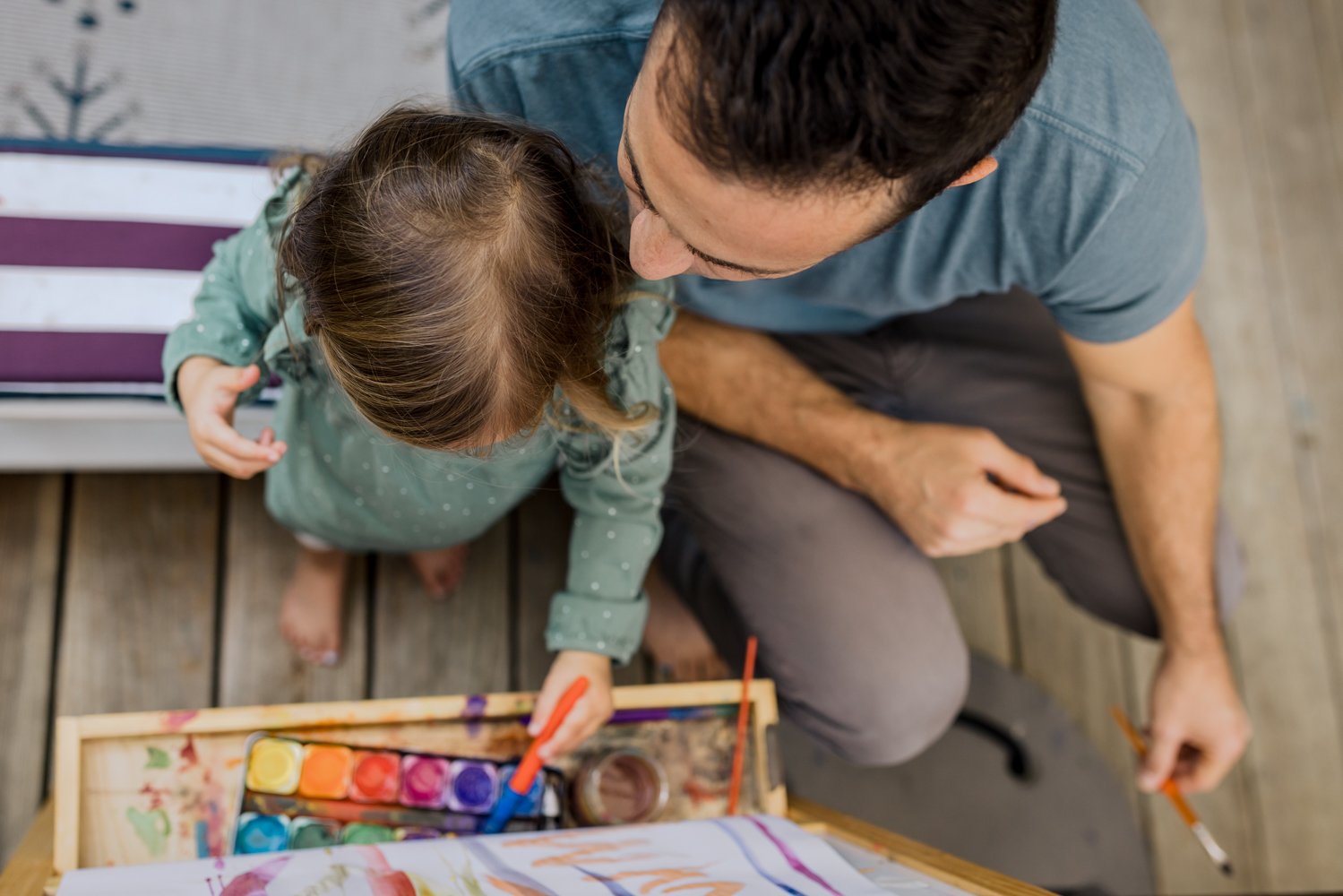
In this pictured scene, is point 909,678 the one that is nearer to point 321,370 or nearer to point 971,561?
point 971,561

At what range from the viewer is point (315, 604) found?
1291 millimetres

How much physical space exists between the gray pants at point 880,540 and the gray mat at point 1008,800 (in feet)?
0.56

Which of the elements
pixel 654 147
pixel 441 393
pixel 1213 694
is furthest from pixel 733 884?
pixel 1213 694

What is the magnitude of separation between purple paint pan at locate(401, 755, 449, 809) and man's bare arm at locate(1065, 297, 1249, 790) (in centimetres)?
73

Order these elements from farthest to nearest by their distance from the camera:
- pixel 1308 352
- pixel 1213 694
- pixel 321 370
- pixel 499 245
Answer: pixel 1308 352 < pixel 1213 694 < pixel 321 370 < pixel 499 245

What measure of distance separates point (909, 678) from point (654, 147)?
2.44 feet

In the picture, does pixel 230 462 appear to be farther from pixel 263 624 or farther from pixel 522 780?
pixel 263 624

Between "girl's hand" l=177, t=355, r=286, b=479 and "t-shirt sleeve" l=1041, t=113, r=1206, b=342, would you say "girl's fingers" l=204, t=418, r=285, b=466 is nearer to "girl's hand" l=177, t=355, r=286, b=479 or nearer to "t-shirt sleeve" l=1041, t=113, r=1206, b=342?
"girl's hand" l=177, t=355, r=286, b=479

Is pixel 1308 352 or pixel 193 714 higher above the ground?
pixel 1308 352

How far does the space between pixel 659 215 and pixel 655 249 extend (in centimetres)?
3

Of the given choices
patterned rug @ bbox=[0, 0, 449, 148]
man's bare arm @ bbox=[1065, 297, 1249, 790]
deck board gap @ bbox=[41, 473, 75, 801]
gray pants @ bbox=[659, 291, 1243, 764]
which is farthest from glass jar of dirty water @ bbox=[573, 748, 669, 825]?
patterned rug @ bbox=[0, 0, 449, 148]

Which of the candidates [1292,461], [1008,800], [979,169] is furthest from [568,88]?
[1292,461]

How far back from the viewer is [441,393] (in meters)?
0.73

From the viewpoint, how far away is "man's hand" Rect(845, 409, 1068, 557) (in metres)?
1.06
